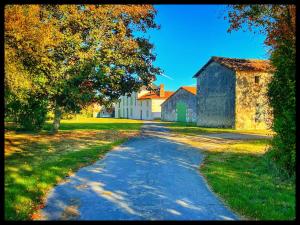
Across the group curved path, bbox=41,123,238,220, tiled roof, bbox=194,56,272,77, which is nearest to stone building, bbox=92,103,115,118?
curved path, bbox=41,123,238,220

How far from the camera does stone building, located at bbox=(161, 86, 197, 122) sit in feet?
184

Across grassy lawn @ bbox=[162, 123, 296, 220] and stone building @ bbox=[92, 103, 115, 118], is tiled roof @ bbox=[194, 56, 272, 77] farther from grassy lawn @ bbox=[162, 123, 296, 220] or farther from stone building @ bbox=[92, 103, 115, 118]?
grassy lawn @ bbox=[162, 123, 296, 220]

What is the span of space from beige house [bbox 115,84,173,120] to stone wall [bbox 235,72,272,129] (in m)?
26.5

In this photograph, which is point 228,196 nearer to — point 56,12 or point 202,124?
point 56,12

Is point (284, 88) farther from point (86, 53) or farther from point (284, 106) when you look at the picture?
point (86, 53)

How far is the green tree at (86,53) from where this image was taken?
13211mm

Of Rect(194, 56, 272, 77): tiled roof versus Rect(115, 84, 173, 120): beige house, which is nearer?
Rect(194, 56, 272, 77): tiled roof

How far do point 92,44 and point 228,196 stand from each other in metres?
13.8

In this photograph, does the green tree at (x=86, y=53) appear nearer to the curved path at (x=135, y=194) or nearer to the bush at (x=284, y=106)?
the curved path at (x=135, y=194)

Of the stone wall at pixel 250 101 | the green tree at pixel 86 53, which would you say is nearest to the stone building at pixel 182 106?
the stone wall at pixel 250 101

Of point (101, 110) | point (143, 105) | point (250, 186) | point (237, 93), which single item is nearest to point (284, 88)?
point (250, 186)

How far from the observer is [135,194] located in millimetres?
9781

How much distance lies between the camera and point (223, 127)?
137 feet
